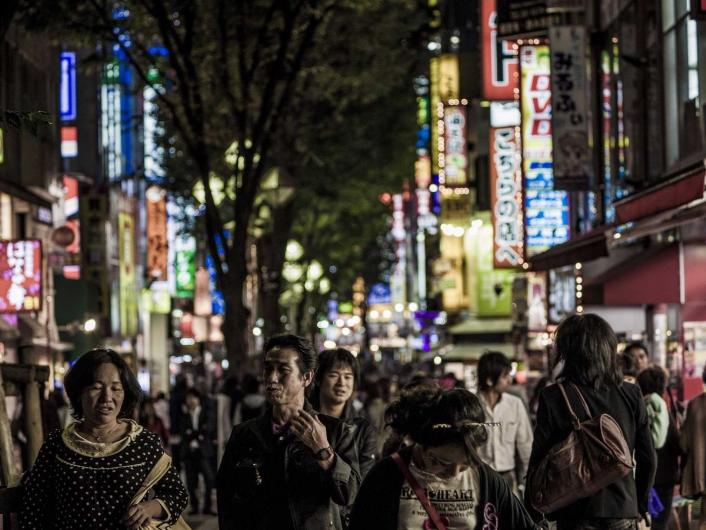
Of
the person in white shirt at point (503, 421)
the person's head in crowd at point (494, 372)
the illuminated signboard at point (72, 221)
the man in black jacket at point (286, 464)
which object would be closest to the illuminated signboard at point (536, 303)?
the illuminated signboard at point (72, 221)

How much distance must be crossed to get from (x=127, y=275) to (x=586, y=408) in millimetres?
40839

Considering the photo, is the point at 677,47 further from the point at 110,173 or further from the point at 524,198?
the point at 110,173

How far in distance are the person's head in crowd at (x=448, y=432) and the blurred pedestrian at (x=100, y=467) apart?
1.59 meters

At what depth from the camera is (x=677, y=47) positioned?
1950 centimetres

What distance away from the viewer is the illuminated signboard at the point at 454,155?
126ft

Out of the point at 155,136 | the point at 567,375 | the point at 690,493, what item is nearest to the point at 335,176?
the point at 155,136

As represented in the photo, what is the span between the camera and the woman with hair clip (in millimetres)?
5148

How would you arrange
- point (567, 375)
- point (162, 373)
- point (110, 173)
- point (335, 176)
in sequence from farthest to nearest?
point (162, 373), point (110, 173), point (335, 176), point (567, 375)

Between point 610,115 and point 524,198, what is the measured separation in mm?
1937

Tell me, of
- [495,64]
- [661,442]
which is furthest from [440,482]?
[495,64]

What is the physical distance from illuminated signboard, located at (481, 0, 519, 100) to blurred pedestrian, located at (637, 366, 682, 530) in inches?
752

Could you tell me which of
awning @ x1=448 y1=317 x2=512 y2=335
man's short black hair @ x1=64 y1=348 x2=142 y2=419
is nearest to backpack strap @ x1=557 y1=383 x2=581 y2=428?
man's short black hair @ x1=64 y1=348 x2=142 y2=419

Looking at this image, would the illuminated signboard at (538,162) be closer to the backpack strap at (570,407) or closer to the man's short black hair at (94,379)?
the backpack strap at (570,407)

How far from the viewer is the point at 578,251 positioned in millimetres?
17375
